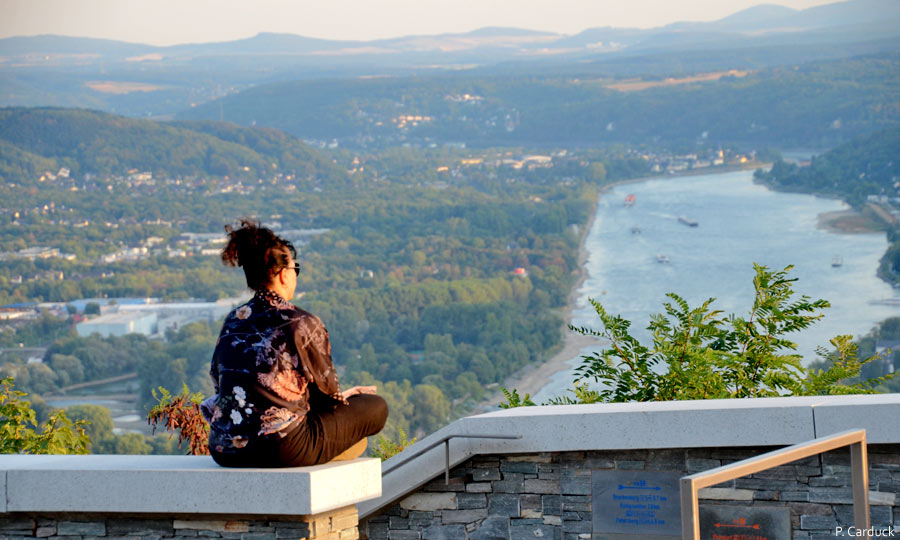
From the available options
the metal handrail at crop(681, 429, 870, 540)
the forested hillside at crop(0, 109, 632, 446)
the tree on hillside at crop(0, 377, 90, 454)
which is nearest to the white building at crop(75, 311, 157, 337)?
the forested hillside at crop(0, 109, 632, 446)

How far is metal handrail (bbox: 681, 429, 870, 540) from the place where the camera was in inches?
77.7

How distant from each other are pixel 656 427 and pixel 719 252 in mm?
72816

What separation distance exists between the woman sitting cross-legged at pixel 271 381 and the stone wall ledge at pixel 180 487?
0.06m

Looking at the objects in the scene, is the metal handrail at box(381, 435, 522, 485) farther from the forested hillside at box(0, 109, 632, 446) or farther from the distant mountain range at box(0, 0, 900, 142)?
the distant mountain range at box(0, 0, 900, 142)

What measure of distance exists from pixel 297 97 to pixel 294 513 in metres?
148

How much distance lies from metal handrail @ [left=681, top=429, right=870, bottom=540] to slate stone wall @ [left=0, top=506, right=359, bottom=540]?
3.35 ft

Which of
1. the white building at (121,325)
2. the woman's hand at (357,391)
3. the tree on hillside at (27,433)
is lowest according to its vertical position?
the white building at (121,325)

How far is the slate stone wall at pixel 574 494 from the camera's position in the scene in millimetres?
3389

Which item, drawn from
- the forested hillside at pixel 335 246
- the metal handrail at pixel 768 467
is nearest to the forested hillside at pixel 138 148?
the forested hillside at pixel 335 246

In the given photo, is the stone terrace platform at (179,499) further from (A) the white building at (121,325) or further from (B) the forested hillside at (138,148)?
(B) the forested hillside at (138,148)

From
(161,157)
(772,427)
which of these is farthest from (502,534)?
(161,157)

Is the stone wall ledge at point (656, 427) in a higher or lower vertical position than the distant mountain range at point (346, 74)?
lower

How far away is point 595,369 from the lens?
185 inches

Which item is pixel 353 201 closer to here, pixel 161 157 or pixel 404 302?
pixel 161 157
